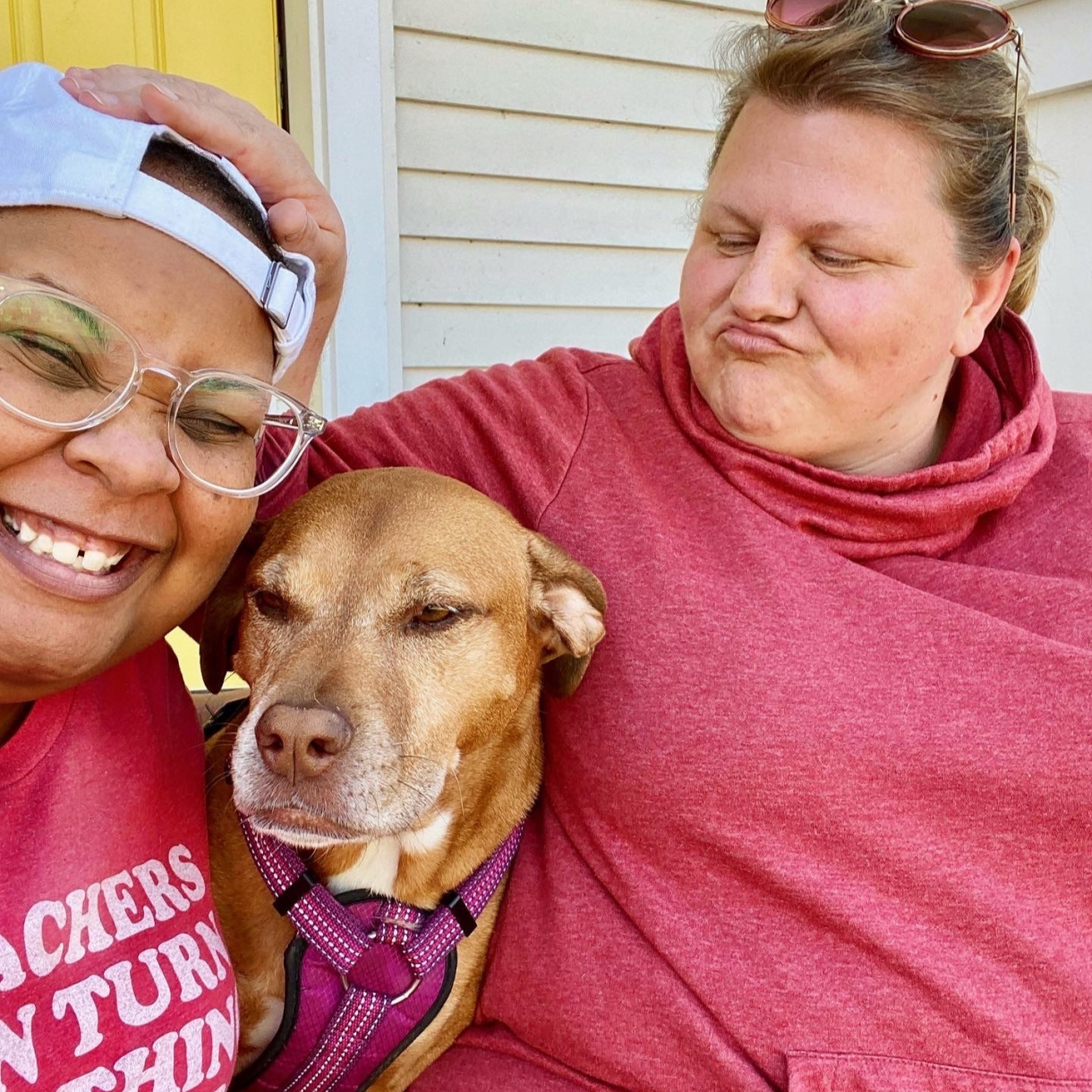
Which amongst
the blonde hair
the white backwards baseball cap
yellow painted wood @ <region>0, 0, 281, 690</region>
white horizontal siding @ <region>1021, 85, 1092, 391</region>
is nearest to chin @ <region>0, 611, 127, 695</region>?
the white backwards baseball cap

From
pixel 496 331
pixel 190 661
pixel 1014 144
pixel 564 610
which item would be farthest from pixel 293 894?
pixel 496 331

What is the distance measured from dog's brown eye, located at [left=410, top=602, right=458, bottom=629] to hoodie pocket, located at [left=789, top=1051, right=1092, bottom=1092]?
931mm

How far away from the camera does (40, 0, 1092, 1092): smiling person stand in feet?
6.16

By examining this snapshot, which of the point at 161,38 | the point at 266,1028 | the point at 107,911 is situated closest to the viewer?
the point at 107,911

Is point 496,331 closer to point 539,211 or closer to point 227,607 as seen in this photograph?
point 539,211

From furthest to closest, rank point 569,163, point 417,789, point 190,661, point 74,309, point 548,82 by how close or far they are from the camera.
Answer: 1. point 569,163
2. point 548,82
3. point 190,661
4. point 417,789
5. point 74,309

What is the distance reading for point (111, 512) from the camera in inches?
59.0

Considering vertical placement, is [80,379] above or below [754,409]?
above

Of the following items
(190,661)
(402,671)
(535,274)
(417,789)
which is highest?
(402,671)

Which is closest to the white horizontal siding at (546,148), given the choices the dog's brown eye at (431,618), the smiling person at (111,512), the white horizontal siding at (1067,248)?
the white horizontal siding at (1067,248)

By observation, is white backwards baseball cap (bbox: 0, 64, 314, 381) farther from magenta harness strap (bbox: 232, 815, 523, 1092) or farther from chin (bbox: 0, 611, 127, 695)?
magenta harness strap (bbox: 232, 815, 523, 1092)

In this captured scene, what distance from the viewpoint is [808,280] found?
210 centimetres

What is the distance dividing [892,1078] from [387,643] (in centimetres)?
109

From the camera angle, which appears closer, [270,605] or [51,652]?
[51,652]
